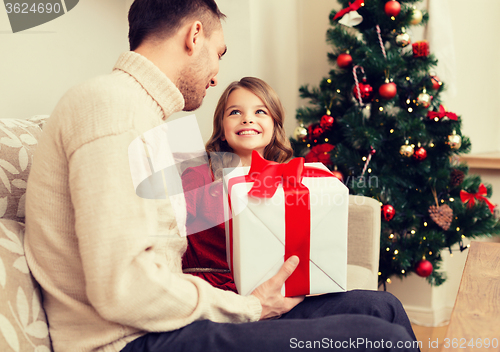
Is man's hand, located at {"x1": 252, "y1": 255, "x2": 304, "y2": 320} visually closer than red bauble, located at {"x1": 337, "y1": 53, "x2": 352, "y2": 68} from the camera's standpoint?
Yes

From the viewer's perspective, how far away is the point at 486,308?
72 cm

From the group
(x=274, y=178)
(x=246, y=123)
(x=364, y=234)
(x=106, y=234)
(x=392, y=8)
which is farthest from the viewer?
(x=392, y=8)

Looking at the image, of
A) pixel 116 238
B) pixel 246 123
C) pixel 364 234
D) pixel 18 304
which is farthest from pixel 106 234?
pixel 364 234

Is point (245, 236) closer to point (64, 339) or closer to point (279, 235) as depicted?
point (279, 235)

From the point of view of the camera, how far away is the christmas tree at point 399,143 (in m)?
1.72

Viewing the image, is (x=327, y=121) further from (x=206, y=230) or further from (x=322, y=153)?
(x=206, y=230)

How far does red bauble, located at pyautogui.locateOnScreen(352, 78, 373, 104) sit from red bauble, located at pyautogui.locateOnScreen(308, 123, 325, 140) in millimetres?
210

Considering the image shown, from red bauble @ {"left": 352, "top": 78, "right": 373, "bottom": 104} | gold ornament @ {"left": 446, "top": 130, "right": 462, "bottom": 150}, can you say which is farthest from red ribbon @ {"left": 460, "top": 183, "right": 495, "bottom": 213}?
red bauble @ {"left": 352, "top": 78, "right": 373, "bottom": 104}

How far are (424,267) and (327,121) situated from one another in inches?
31.4

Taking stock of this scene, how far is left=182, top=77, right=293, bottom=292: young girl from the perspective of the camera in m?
1.18

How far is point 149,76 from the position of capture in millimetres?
829

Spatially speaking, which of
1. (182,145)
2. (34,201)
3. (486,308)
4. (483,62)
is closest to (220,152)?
(182,145)

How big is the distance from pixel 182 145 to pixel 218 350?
1239mm

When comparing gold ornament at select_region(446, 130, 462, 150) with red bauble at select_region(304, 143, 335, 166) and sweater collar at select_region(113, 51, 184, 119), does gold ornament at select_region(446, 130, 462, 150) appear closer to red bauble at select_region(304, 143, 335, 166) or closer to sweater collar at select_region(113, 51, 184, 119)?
red bauble at select_region(304, 143, 335, 166)
